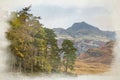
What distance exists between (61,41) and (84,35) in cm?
28

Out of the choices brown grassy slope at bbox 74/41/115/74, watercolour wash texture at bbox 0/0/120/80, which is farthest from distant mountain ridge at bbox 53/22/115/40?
brown grassy slope at bbox 74/41/115/74

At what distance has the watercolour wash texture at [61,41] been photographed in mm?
3076

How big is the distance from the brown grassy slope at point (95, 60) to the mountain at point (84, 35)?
0.06 metres

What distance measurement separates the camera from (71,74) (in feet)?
10.1

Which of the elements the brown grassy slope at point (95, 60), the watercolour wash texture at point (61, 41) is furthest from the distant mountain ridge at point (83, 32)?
the brown grassy slope at point (95, 60)

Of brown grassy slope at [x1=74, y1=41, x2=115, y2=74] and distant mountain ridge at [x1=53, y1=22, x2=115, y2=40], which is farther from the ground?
distant mountain ridge at [x1=53, y1=22, x2=115, y2=40]

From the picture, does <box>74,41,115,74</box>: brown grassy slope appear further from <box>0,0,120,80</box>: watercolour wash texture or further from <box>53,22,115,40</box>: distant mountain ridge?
<box>53,22,115,40</box>: distant mountain ridge

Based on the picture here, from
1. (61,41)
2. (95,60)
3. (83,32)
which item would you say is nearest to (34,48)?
(61,41)

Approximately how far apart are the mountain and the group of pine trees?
6cm

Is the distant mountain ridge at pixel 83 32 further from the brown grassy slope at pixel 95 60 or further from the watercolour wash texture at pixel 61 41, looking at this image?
the brown grassy slope at pixel 95 60

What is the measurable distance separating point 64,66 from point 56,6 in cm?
71

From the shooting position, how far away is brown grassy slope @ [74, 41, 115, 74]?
3.05 meters

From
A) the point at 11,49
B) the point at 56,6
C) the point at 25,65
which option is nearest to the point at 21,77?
the point at 25,65

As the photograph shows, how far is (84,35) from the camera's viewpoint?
10.3ft
